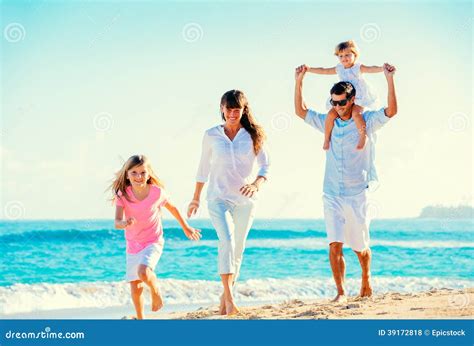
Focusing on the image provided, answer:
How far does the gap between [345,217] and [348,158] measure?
0.53 metres

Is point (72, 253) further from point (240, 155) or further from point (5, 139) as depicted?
point (240, 155)

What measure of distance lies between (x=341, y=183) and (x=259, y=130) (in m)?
0.93

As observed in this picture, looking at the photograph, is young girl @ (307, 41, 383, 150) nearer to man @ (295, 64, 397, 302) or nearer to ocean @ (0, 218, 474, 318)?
man @ (295, 64, 397, 302)

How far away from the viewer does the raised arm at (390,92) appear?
6.38m

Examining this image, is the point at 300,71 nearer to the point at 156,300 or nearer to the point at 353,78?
the point at 353,78

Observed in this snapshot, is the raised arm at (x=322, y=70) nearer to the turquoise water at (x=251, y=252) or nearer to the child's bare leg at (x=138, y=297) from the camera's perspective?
the child's bare leg at (x=138, y=297)

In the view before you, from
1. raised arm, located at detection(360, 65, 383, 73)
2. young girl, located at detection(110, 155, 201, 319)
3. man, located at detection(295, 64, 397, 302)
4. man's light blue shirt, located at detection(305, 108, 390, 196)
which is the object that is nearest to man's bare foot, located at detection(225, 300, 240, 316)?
young girl, located at detection(110, 155, 201, 319)

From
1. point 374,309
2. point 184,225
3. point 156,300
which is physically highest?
point 184,225

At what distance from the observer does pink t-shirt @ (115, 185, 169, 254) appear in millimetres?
5914

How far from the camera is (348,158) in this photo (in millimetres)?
6613

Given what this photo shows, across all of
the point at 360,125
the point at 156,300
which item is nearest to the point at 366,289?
the point at 360,125

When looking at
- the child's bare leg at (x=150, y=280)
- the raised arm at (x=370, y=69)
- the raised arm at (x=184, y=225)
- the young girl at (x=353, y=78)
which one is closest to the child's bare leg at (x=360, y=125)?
the young girl at (x=353, y=78)

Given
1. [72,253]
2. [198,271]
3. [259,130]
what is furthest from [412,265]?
[259,130]
